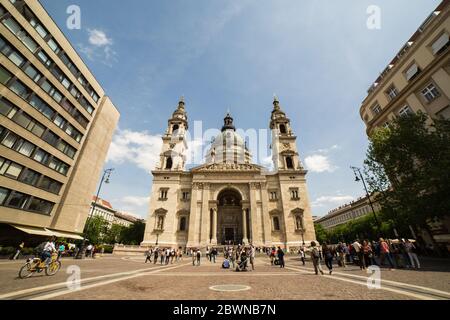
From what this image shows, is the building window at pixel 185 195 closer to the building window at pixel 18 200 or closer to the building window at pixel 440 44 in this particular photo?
the building window at pixel 18 200

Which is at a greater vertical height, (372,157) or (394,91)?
(394,91)

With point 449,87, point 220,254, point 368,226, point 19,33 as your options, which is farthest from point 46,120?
point 368,226

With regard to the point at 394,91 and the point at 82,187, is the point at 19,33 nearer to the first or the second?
the point at 82,187

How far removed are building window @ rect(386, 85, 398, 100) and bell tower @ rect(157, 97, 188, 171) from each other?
126 ft

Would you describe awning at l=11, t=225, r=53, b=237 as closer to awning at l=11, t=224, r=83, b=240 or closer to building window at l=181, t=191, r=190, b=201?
awning at l=11, t=224, r=83, b=240

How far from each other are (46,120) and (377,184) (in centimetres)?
3946

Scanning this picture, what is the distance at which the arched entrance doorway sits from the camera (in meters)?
42.9

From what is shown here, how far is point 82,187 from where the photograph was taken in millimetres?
32250

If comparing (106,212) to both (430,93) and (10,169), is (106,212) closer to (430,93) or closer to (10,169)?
(10,169)

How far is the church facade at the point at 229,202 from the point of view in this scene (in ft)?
124

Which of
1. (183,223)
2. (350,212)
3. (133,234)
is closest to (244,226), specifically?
(183,223)

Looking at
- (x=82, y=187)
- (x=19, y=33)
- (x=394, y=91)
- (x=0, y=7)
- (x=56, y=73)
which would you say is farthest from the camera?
(x=82, y=187)

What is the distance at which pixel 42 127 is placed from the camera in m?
25.2

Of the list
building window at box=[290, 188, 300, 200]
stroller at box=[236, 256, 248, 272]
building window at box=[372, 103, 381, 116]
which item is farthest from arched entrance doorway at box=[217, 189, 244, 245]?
stroller at box=[236, 256, 248, 272]
